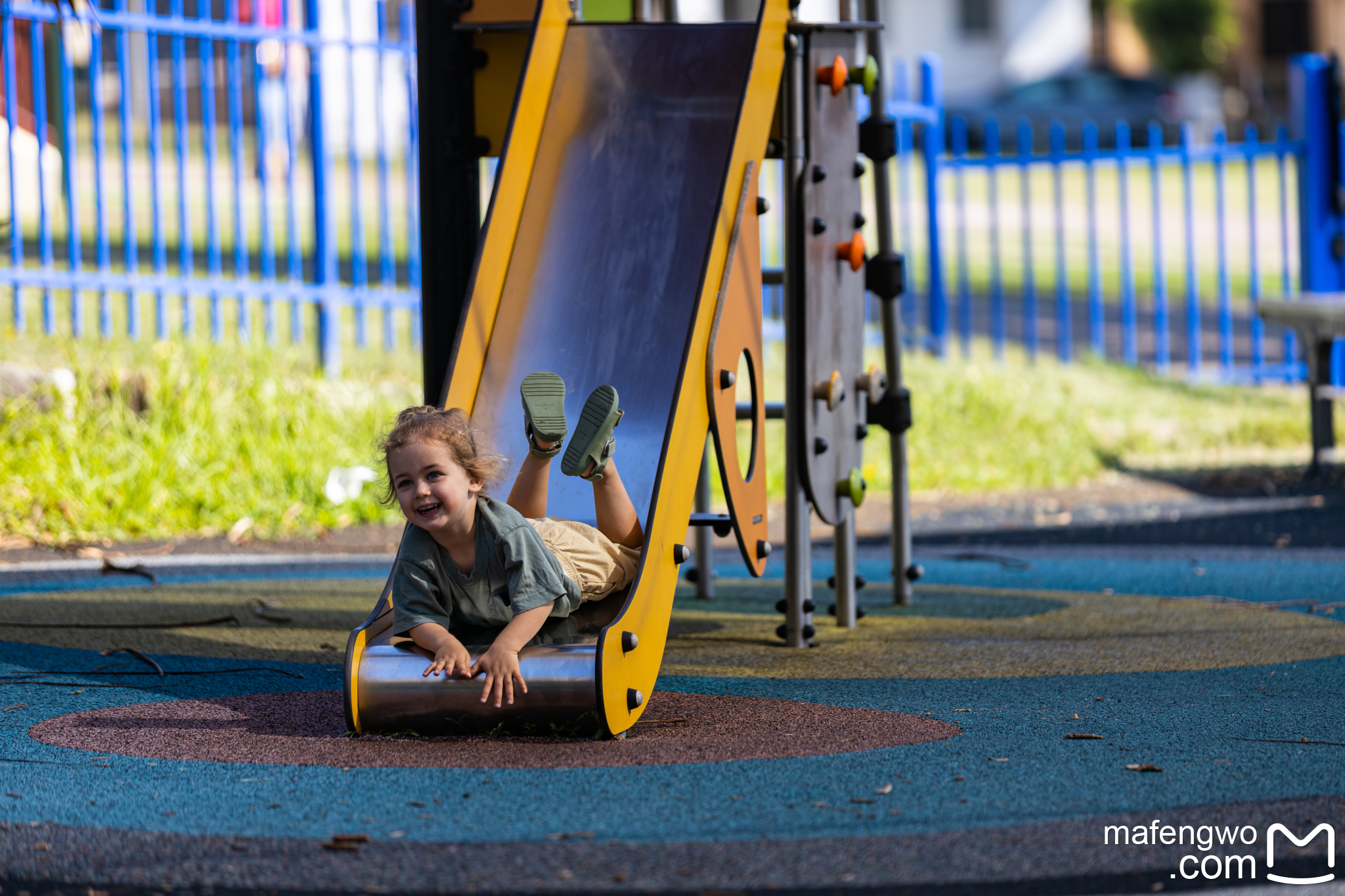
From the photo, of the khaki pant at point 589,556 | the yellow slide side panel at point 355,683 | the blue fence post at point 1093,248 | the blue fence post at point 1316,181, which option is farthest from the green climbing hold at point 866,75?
the blue fence post at point 1093,248

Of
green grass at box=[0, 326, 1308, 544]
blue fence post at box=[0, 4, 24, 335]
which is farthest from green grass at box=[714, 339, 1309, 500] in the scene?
blue fence post at box=[0, 4, 24, 335]

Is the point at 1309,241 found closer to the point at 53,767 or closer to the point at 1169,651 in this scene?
the point at 1169,651

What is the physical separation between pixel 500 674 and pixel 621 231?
1.66m

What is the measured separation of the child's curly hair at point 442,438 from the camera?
3406mm

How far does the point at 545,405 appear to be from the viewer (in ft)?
12.1

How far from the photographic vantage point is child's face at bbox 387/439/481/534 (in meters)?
3.36

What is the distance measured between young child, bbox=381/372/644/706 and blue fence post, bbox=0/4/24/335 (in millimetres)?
5049

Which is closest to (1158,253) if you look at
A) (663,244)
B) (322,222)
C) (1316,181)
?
(1316,181)

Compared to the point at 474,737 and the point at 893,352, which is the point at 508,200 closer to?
the point at 893,352

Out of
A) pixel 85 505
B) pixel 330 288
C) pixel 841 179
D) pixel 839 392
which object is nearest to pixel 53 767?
pixel 839 392

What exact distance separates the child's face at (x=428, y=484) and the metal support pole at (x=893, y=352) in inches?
75.3

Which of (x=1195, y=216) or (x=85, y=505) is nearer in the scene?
(x=85, y=505)

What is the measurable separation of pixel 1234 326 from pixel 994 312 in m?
5.12

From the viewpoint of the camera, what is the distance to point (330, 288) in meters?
9.17
